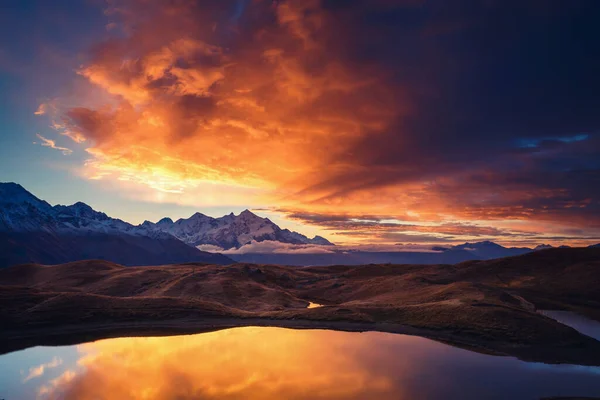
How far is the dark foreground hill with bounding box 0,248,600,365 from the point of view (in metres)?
63.5

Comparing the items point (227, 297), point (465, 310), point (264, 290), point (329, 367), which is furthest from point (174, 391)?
point (264, 290)

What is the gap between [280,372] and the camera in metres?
46.7

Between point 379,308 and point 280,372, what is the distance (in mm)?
46613

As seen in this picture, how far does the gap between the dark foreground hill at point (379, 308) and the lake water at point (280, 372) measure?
341 inches

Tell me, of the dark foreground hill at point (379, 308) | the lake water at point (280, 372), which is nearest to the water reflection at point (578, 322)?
the dark foreground hill at point (379, 308)

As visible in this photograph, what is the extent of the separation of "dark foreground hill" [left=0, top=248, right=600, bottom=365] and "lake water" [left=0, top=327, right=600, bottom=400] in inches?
341

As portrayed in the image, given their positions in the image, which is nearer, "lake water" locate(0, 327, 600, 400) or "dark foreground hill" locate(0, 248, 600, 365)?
"lake water" locate(0, 327, 600, 400)

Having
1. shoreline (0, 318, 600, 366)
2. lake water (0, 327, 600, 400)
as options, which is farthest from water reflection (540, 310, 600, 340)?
lake water (0, 327, 600, 400)

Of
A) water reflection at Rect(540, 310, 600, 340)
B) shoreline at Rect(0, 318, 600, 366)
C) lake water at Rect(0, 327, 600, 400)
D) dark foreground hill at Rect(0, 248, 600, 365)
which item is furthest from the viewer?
water reflection at Rect(540, 310, 600, 340)

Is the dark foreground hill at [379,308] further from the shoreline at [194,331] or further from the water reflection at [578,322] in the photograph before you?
the water reflection at [578,322]

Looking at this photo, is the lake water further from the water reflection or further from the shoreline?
the water reflection

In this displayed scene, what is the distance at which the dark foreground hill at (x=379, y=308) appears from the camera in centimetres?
6353

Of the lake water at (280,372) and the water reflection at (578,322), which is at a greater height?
the water reflection at (578,322)

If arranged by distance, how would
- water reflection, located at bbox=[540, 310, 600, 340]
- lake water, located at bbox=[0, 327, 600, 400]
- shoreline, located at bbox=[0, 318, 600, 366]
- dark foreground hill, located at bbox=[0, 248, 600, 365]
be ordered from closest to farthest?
1. lake water, located at bbox=[0, 327, 600, 400]
2. shoreline, located at bbox=[0, 318, 600, 366]
3. dark foreground hill, located at bbox=[0, 248, 600, 365]
4. water reflection, located at bbox=[540, 310, 600, 340]
